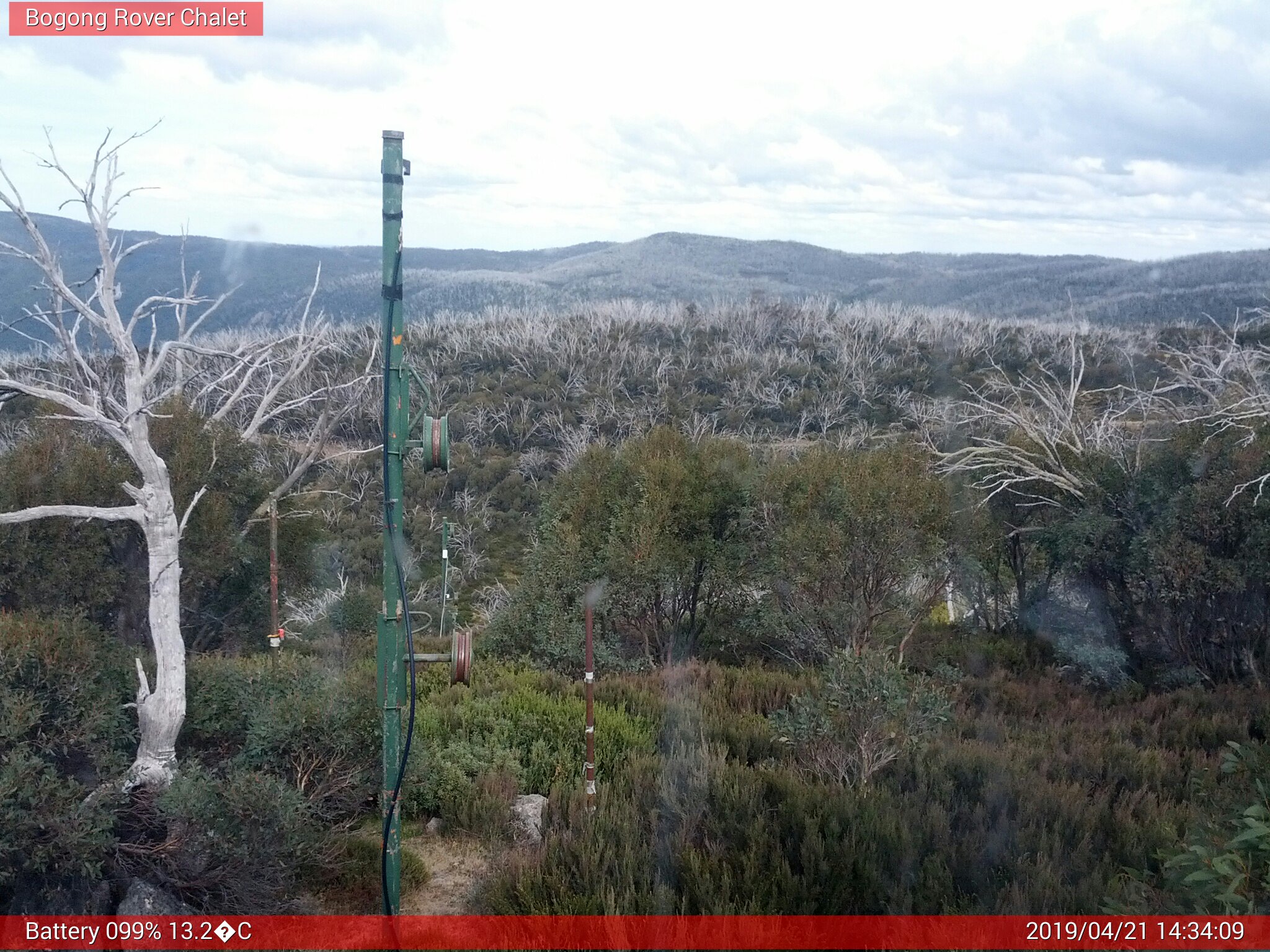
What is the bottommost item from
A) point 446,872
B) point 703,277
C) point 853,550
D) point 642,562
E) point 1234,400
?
point 446,872

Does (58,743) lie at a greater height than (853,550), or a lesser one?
greater

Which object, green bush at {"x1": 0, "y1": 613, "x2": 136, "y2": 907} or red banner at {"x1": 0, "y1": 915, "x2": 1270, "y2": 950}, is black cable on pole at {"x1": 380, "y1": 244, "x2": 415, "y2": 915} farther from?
green bush at {"x1": 0, "y1": 613, "x2": 136, "y2": 907}

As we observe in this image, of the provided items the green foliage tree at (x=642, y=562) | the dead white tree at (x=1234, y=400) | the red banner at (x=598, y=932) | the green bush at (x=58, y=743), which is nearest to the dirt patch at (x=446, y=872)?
the red banner at (x=598, y=932)

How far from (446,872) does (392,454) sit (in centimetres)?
317

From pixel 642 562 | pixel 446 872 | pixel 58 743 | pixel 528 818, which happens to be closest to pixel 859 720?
pixel 528 818

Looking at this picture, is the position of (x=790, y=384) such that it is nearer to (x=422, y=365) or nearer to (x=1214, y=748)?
(x=422, y=365)

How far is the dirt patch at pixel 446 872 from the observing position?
224 inches

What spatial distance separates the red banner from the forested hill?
4956mm

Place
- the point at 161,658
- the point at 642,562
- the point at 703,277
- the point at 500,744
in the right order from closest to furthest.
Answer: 1. the point at 161,658
2. the point at 500,744
3. the point at 642,562
4. the point at 703,277

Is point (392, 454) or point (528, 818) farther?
point (528, 818)

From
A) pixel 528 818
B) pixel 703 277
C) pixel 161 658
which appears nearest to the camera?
pixel 161 658

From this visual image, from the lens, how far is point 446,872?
623 cm

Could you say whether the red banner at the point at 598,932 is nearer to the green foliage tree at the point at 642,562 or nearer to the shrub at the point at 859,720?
the shrub at the point at 859,720

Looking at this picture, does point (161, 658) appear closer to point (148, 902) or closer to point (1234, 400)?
point (148, 902)
